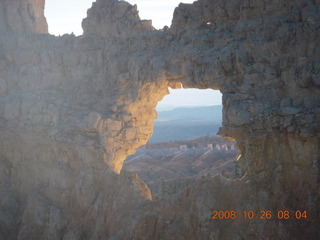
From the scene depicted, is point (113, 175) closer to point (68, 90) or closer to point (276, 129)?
point (68, 90)

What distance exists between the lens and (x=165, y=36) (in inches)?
396

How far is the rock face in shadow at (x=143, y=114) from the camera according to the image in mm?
7430

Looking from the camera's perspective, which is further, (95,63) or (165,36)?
(95,63)

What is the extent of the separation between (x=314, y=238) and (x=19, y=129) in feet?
32.2

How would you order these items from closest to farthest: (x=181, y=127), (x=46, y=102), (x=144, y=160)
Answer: (x=46, y=102)
(x=144, y=160)
(x=181, y=127)

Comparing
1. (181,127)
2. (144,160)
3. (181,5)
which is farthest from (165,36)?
(181,127)
